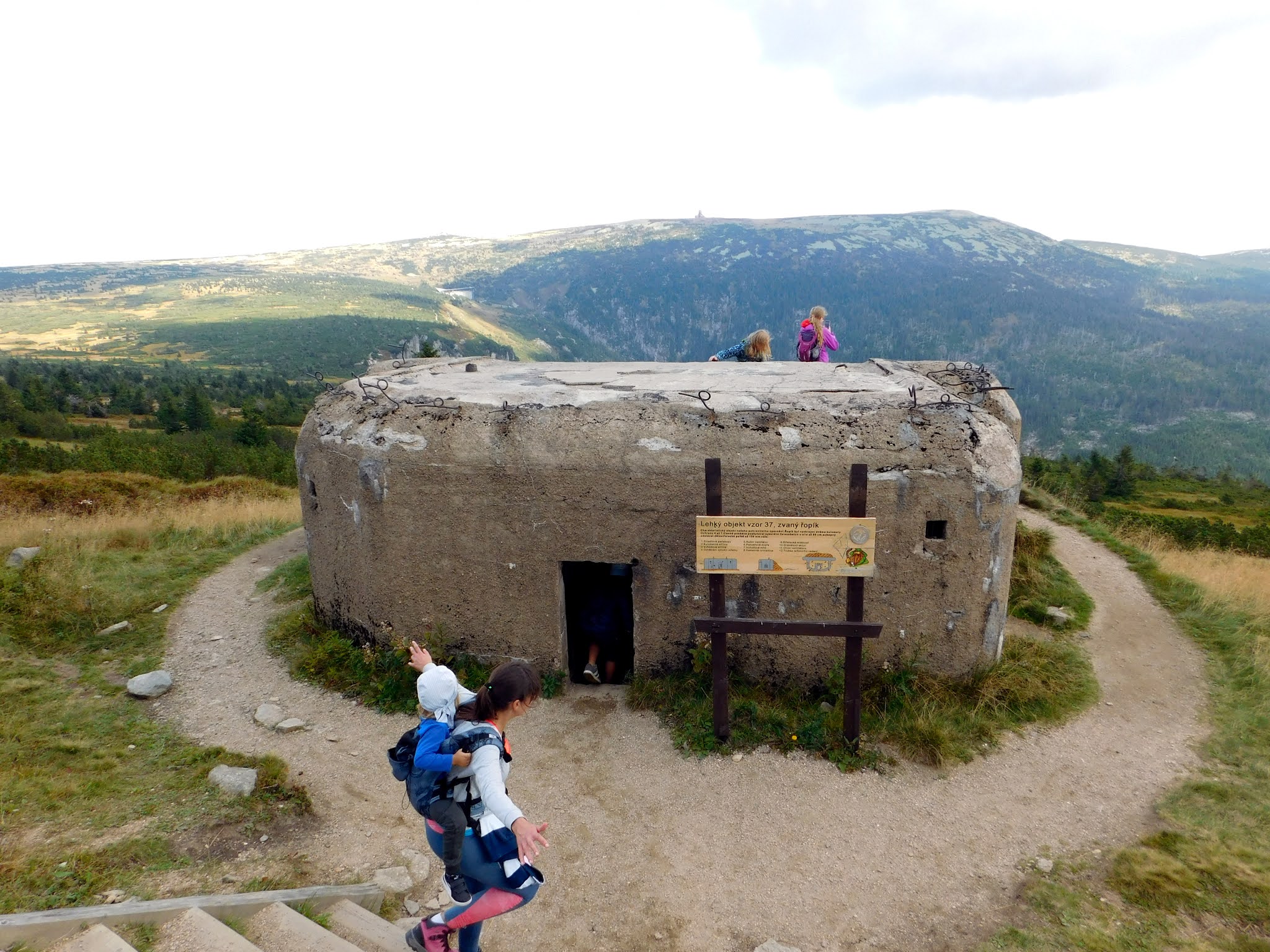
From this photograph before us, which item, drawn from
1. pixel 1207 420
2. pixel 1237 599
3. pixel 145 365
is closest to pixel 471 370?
pixel 1237 599

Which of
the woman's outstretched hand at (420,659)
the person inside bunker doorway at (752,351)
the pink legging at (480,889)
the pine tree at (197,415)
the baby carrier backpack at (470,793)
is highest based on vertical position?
the person inside bunker doorway at (752,351)

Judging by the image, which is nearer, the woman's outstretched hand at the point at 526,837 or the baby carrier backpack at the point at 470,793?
the woman's outstretched hand at the point at 526,837

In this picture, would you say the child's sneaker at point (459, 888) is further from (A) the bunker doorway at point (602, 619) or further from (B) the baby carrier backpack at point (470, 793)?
(A) the bunker doorway at point (602, 619)

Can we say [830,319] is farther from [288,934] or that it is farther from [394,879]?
[288,934]

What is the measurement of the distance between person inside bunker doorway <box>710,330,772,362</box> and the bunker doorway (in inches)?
161

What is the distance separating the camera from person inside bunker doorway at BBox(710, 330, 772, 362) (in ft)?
34.9

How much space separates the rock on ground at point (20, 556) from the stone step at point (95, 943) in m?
8.26

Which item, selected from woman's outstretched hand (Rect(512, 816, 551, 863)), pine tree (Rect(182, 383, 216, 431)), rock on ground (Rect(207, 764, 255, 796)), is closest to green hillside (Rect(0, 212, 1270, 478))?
pine tree (Rect(182, 383, 216, 431))

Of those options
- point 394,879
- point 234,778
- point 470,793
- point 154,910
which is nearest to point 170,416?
point 234,778

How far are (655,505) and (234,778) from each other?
13.3 feet

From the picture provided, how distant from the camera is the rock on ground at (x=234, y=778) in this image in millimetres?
5500

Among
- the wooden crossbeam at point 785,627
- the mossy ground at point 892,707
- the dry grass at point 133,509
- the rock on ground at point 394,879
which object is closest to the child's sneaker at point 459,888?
the rock on ground at point 394,879

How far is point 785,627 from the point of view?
230 inches

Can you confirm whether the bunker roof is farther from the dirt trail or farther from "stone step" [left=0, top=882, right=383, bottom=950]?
"stone step" [left=0, top=882, right=383, bottom=950]
